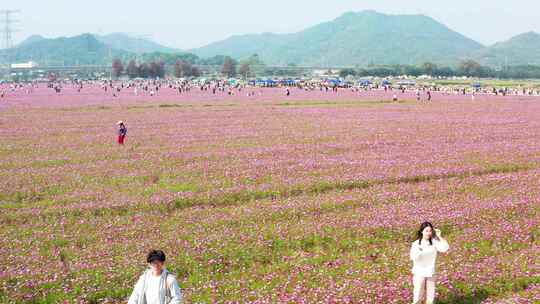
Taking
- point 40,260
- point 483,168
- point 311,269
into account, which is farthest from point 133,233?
point 483,168

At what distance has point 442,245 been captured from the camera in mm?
9961

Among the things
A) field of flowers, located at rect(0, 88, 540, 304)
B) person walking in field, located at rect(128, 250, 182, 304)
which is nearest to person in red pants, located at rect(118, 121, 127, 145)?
field of flowers, located at rect(0, 88, 540, 304)

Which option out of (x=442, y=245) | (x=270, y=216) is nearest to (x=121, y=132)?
(x=270, y=216)

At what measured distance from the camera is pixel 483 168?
82.2ft

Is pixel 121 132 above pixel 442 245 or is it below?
below

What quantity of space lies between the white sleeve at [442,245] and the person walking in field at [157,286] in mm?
4411

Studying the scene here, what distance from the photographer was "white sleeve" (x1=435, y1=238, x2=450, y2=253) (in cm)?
990

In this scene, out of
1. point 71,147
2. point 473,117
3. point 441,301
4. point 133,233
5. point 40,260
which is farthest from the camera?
point 473,117

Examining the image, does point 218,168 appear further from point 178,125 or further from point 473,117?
point 473,117

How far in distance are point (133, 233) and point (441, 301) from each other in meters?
8.08

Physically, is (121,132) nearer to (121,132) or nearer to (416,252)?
(121,132)

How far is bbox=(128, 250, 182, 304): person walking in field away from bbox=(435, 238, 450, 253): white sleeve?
4.41 m

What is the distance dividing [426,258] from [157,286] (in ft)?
15.1

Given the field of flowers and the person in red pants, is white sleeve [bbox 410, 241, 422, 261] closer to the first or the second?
the field of flowers
